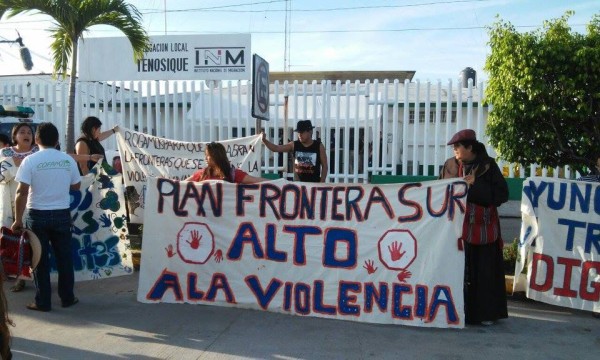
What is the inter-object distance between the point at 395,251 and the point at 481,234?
750 mm

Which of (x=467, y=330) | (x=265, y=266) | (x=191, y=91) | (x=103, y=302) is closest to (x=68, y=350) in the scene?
(x=103, y=302)

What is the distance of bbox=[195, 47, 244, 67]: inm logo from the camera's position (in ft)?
40.7

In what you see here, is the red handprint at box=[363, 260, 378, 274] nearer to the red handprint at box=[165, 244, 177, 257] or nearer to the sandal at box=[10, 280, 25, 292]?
the red handprint at box=[165, 244, 177, 257]

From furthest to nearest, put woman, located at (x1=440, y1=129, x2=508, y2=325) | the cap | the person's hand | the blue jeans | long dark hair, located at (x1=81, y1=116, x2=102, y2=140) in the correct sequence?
1. the cap
2. long dark hair, located at (x1=81, y1=116, x2=102, y2=140)
3. the blue jeans
4. the person's hand
5. woman, located at (x1=440, y1=129, x2=508, y2=325)

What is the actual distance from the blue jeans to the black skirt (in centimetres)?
360

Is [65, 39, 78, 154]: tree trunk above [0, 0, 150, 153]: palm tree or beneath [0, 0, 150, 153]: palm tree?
beneath

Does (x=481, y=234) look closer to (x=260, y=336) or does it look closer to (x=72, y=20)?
(x=260, y=336)

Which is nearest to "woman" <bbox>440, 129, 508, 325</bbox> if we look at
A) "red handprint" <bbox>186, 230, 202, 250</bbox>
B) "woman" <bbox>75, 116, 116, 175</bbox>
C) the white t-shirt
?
"red handprint" <bbox>186, 230, 202, 250</bbox>

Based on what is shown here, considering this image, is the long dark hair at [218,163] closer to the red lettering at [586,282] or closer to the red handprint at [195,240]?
the red handprint at [195,240]

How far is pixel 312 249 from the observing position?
5484 mm

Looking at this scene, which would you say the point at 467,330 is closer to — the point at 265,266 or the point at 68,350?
the point at 265,266

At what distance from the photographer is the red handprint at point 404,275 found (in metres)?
5.26

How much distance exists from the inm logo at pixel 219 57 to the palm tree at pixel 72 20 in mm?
2354

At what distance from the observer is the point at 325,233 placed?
5.47m
